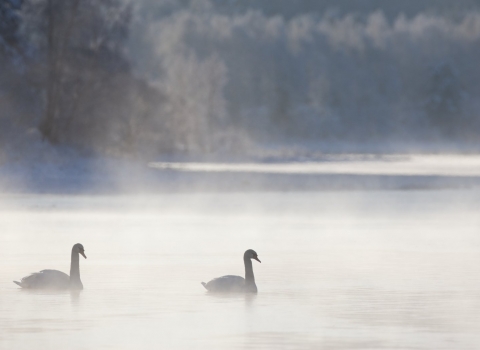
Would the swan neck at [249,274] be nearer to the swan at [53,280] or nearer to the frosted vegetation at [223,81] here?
the swan at [53,280]

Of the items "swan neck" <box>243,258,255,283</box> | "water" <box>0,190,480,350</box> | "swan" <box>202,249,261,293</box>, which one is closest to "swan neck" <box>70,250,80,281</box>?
"water" <box>0,190,480,350</box>

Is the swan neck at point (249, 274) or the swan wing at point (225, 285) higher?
the swan neck at point (249, 274)

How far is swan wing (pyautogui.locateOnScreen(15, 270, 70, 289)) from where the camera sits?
50.3 ft

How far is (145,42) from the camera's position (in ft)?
436

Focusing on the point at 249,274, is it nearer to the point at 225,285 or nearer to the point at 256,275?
the point at 225,285

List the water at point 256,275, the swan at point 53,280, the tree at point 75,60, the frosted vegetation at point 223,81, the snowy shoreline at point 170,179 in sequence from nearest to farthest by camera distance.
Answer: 1. the water at point 256,275
2. the swan at point 53,280
3. the snowy shoreline at point 170,179
4. the tree at point 75,60
5. the frosted vegetation at point 223,81

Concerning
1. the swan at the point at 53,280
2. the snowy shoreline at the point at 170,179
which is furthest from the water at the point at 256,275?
the snowy shoreline at the point at 170,179

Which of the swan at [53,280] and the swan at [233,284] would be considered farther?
the swan at [53,280]

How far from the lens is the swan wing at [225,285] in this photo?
15.1 meters

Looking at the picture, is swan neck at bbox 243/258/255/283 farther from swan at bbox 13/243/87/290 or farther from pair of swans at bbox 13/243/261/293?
swan at bbox 13/243/87/290

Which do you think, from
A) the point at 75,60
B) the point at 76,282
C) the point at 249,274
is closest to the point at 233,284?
the point at 249,274

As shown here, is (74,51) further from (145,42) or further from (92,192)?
(145,42)

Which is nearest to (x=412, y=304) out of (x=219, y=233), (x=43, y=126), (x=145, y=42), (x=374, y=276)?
(x=374, y=276)

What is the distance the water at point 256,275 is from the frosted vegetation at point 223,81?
62.2ft
